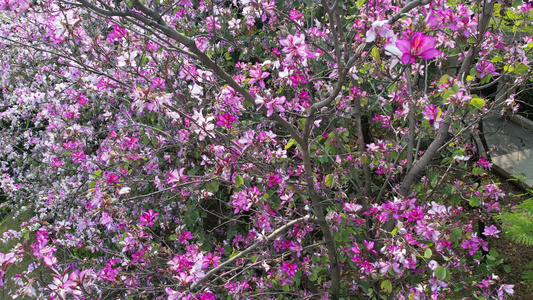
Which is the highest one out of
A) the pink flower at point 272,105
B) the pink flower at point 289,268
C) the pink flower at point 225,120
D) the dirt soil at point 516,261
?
the pink flower at point 225,120

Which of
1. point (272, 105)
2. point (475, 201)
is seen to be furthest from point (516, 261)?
point (272, 105)

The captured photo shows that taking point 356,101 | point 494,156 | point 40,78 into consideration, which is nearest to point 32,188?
point 40,78

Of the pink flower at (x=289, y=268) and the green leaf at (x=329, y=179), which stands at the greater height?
the green leaf at (x=329, y=179)

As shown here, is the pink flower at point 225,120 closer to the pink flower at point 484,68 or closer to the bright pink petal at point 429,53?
the bright pink petal at point 429,53

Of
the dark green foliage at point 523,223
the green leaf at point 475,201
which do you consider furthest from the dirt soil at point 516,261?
the green leaf at point 475,201

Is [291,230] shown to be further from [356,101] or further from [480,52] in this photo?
[480,52]

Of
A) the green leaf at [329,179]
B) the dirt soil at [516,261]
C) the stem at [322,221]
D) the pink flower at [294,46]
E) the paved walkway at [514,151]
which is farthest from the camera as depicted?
the paved walkway at [514,151]

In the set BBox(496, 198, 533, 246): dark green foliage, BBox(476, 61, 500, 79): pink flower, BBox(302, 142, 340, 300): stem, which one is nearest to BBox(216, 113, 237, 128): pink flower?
BBox(302, 142, 340, 300): stem

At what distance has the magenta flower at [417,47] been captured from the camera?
1058mm

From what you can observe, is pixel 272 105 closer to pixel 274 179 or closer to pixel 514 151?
pixel 274 179

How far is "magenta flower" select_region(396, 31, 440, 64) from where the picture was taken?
1.06 m

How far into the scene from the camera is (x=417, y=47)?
1071mm

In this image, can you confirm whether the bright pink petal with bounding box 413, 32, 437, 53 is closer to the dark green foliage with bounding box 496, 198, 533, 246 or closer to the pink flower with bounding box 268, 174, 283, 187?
the pink flower with bounding box 268, 174, 283, 187

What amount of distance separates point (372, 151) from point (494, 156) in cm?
337
